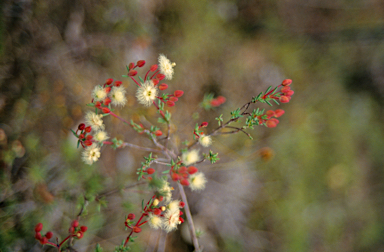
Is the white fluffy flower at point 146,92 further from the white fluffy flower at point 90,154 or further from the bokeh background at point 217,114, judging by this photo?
the bokeh background at point 217,114

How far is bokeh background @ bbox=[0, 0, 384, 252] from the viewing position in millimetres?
2018

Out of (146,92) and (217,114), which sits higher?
(217,114)

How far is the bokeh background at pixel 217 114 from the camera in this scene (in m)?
2.02

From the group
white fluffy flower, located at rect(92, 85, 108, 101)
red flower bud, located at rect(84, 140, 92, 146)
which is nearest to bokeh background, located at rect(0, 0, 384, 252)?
red flower bud, located at rect(84, 140, 92, 146)

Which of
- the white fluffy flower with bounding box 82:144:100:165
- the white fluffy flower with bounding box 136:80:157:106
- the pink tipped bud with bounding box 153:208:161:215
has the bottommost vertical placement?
the pink tipped bud with bounding box 153:208:161:215

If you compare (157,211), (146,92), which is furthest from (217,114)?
(157,211)


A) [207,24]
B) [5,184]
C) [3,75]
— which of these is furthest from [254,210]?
[3,75]

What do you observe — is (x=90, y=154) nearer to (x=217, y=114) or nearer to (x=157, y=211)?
(x=157, y=211)

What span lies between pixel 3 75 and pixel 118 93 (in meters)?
1.57

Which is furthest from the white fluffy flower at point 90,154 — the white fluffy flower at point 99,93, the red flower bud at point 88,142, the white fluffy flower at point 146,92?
the white fluffy flower at point 146,92

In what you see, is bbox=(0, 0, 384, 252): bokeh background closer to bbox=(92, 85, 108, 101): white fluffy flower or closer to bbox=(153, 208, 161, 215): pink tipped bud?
bbox=(153, 208, 161, 215): pink tipped bud

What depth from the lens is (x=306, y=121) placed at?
2.67 meters

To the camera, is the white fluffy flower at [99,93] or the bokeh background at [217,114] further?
the bokeh background at [217,114]

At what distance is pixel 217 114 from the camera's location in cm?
244
